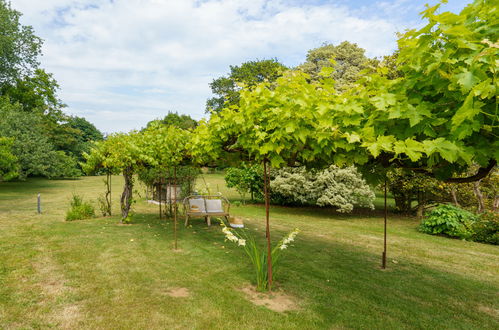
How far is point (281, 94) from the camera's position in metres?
3.91

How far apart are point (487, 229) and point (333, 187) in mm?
4874

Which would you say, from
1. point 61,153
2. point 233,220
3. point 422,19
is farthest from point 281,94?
point 61,153

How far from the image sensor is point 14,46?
966 inches

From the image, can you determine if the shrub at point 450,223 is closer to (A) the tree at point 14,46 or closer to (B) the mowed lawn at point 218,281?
(B) the mowed lawn at point 218,281

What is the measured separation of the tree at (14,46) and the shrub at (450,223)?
29.9 meters

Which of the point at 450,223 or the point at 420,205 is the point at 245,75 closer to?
the point at 420,205

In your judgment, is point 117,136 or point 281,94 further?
point 117,136

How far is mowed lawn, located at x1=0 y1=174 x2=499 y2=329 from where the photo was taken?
3635 mm

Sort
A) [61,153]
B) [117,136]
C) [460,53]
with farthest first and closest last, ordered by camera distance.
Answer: [61,153], [117,136], [460,53]

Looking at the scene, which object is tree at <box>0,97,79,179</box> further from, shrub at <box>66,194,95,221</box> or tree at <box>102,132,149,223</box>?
tree at <box>102,132,149,223</box>

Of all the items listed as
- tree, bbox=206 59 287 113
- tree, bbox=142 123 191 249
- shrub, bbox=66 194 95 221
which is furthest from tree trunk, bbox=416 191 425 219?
tree, bbox=206 59 287 113

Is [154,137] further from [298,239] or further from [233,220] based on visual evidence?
[298,239]

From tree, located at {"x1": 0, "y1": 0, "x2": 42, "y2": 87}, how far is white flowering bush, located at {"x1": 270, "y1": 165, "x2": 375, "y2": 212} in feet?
82.2

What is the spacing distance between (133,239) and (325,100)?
19.2 ft
